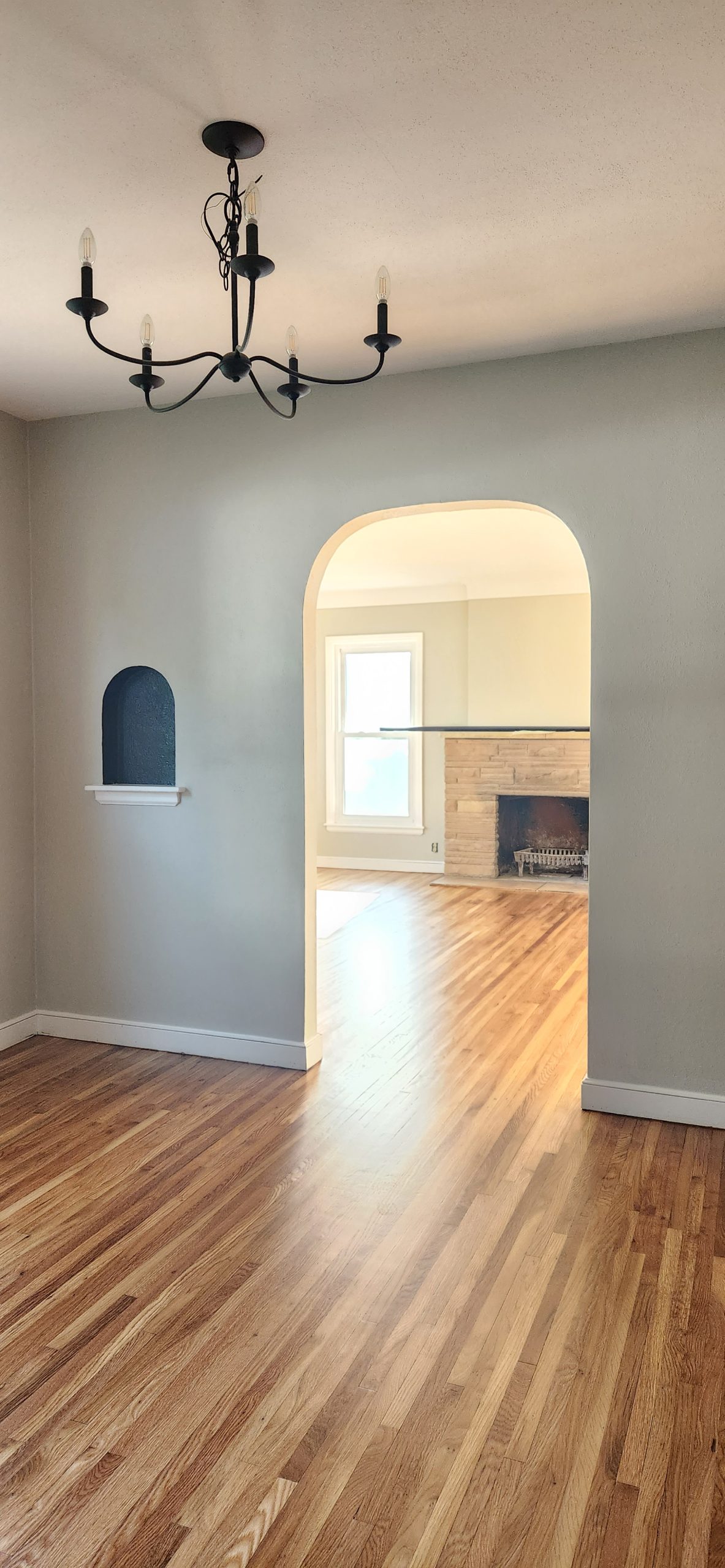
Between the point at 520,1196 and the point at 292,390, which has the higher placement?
the point at 292,390

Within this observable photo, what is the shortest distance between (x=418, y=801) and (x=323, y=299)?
6.65m

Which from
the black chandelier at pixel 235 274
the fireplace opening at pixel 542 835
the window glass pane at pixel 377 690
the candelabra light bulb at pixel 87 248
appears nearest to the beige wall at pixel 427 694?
the window glass pane at pixel 377 690

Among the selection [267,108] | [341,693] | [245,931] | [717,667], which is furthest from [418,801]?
[267,108]

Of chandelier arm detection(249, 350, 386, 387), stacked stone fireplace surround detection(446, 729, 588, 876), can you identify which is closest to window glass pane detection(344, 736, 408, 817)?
stacked stone fireplace surround detection(446, 729, 588, 876)

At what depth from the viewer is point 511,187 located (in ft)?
7.83

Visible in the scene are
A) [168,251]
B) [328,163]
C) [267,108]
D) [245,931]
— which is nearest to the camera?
[267,108]

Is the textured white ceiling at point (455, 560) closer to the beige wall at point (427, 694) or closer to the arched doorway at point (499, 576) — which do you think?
the arched doorway at point (499, 576)

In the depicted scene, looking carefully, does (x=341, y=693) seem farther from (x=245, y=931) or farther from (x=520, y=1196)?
(x=520, y=1196)

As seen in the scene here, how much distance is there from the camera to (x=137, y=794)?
4195mm

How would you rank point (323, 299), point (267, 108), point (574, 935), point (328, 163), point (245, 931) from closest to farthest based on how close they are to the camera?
point (267, 108) → point (328, 163) → point (323, 299) → point (245, 931) → point (574, 935)

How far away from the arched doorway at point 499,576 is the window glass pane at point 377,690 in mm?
326

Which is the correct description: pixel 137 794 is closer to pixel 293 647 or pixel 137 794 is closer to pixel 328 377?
pixel 293 647

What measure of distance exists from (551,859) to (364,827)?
185 centimetres

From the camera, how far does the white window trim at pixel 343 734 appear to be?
9383mm
